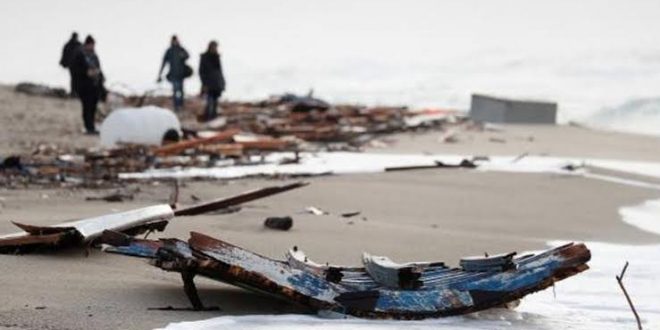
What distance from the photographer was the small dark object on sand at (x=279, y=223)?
5.46 m

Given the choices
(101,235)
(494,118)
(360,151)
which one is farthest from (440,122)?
(101,235)

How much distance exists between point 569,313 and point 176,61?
13.6m

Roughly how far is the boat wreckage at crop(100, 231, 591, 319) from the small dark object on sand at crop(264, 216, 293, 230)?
1499mm

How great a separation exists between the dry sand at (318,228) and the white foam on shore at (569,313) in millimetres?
182

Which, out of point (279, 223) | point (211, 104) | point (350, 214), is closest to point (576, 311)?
point (279, 223)

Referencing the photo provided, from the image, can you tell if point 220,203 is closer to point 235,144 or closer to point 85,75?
point 235,144

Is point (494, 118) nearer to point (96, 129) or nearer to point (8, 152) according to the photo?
point (96, 129)

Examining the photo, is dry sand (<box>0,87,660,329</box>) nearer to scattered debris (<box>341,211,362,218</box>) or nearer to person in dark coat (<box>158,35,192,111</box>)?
scattered debris (<box>341,211,362,218</box>)

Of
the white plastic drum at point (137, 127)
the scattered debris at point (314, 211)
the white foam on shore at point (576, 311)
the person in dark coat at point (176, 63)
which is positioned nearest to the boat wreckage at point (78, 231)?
the white foam on shore at point (576, 311)

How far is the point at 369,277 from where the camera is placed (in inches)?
152

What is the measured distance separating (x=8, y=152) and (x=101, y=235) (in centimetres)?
632

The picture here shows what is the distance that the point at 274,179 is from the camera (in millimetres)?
8234

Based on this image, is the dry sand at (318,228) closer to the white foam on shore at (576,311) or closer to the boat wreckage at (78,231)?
the boat wreckage at (78,231)

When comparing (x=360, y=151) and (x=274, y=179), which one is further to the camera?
(x=360, y=151)
